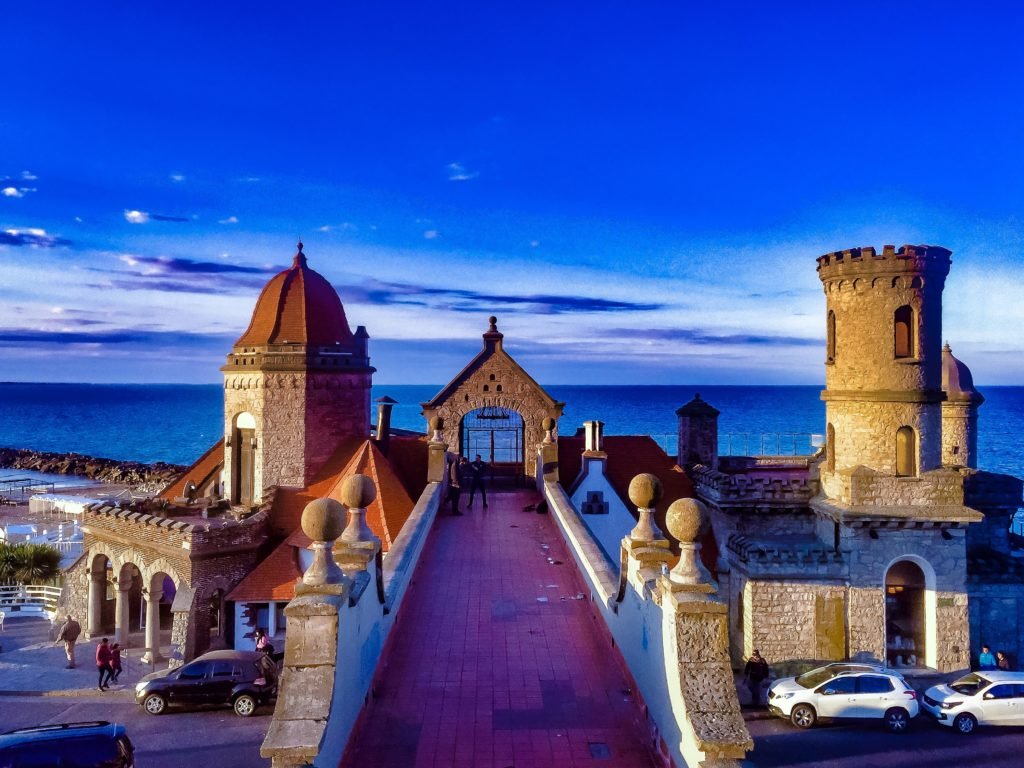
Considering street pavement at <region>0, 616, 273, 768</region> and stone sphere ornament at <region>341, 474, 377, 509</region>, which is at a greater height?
stone sphere ornament at <region>341, 474, 377, 509</region>

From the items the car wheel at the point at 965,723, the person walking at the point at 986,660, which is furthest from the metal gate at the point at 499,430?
the person walking at the point at 986,660

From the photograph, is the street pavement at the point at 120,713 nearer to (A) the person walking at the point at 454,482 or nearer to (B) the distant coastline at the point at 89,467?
(A) the person walking at the point at 454,482

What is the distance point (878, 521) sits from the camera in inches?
908

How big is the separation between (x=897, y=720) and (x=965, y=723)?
1.69 m

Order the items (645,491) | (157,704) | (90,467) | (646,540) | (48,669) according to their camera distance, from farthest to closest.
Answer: (90,467) → (48,669) → (157,704) → (645,491) → (646,540)

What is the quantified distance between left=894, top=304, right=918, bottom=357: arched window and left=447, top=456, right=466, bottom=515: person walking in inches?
564

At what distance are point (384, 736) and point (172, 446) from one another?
124 m

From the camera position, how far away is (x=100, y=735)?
41.8ft

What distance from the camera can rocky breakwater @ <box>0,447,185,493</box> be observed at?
74.2 m

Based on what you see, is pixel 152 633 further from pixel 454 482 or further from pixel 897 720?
pixel 897 720

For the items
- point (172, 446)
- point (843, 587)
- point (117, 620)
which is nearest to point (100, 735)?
point (117, 620)

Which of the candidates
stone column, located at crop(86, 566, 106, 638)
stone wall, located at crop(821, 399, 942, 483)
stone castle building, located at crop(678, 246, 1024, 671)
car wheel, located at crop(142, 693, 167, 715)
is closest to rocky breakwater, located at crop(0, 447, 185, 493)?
stone column, located at crop(86, 566, 106, 638)

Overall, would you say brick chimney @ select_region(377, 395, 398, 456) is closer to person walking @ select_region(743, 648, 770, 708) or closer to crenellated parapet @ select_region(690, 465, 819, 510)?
crenellated parapet @ select_region(690, 465, 819, 510)

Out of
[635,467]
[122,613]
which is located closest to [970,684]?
[635,467]
